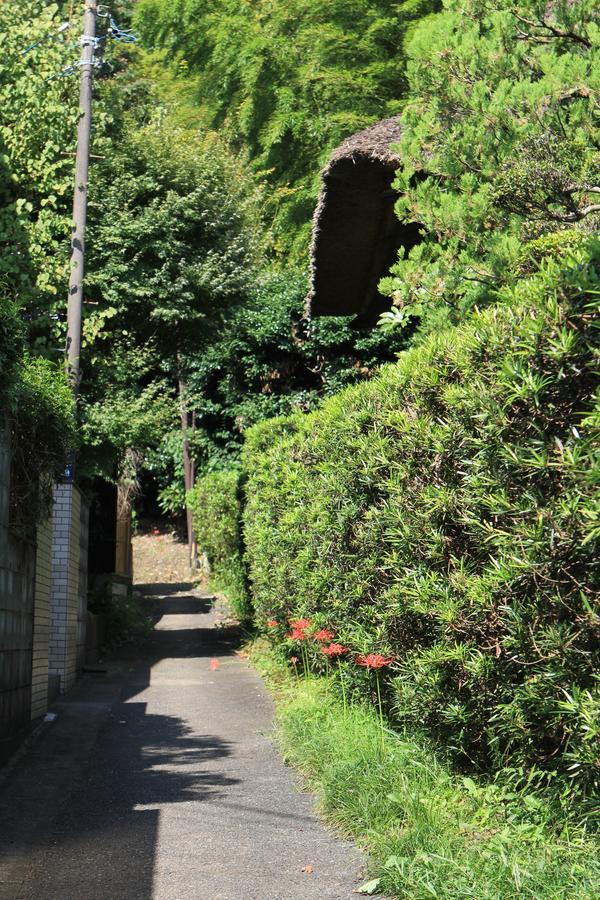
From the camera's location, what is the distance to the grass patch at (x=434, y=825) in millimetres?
3510

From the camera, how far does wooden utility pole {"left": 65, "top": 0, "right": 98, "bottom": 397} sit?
12.5 meters

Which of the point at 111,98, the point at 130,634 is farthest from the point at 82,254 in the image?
the point at 130,634

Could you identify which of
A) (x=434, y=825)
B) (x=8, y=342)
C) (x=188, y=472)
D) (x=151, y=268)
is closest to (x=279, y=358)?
(x=151, y=268)

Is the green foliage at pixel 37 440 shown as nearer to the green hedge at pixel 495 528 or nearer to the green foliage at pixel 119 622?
the green hedge at pixel 495 528

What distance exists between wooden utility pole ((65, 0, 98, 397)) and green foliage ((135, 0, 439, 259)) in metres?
7.85

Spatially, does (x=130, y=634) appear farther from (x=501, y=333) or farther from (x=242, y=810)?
(x=501, y=333)

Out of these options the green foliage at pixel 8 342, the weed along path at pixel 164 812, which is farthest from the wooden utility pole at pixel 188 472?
the green foliage at pixel 8 342

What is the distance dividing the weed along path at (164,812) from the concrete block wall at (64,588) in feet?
2.82

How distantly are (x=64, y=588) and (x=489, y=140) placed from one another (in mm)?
7176

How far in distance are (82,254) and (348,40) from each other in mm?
11535

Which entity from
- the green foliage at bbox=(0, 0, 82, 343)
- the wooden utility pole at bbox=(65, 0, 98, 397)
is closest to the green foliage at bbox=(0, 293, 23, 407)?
the wooden utility pole at bbox=(65, 0, 98, 397)

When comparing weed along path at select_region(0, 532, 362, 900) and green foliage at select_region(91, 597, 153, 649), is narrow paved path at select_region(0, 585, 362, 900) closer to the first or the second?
weed along path at select_region(0, 532, 362, 900)

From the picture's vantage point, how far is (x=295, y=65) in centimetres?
2209

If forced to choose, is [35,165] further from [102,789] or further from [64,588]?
[102,789]
